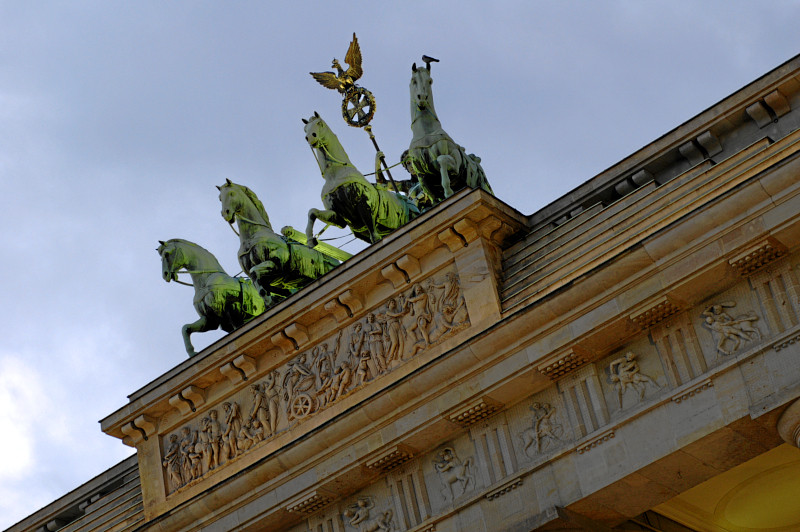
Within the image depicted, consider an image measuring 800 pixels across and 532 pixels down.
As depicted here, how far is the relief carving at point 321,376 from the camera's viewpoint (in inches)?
776

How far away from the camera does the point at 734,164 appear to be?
695 inches

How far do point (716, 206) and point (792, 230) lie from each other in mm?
875

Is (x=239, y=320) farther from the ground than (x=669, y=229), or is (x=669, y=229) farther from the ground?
(x=239, y=320)

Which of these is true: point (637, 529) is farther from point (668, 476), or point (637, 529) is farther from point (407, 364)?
point (407, 364)

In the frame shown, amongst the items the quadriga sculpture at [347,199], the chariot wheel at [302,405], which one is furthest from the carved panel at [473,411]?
the quadriga sculpture at [347,199]

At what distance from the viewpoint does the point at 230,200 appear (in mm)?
24391

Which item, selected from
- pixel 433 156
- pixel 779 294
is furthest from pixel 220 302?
pixel 779 294

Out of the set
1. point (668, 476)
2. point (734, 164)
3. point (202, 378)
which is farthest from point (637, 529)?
point (202, 378)

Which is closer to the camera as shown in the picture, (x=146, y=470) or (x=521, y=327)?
(x=521, y=327)

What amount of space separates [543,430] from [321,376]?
12.2 feet

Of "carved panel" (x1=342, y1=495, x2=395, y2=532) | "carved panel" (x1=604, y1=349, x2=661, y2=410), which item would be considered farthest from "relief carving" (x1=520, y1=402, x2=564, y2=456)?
"carved panel" (x1=342, y1=495, x2=395, y2=532)

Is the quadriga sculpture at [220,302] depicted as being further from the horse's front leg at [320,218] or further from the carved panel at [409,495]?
the carved panel at [409,495]

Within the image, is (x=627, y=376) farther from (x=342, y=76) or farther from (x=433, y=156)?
(x=342, y=76)

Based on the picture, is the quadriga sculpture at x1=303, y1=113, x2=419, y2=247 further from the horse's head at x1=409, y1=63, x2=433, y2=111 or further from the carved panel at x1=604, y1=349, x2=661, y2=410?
the carved panel at x1=604, y1=349, x2=661, y2=410
